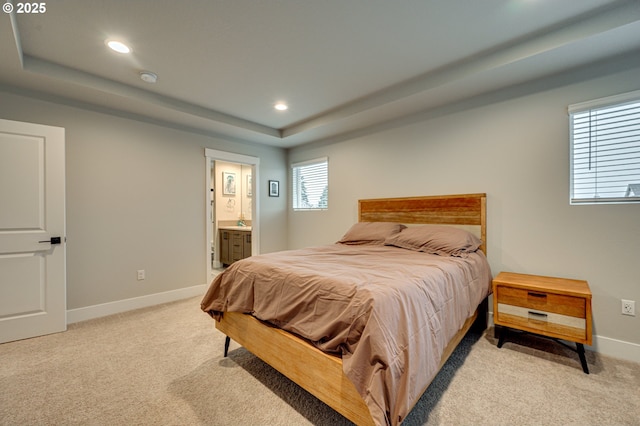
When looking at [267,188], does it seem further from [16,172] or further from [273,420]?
[273,420]

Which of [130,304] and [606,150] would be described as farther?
[130,304]

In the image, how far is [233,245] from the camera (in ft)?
17.7

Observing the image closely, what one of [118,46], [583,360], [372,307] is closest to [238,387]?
[372,307]

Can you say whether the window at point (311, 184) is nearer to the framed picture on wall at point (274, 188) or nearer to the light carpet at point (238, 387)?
the framed picture on wall at point (274, 188)

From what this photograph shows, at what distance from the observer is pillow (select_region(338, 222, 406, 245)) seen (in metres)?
3.22

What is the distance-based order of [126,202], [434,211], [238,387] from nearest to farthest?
[238,387] < [434,211] < [126,202]

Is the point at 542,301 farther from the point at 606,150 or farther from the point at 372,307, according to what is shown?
the point at 372,307

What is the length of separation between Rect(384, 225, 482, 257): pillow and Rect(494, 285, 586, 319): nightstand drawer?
0.43m

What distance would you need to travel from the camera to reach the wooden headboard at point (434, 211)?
2.85 m

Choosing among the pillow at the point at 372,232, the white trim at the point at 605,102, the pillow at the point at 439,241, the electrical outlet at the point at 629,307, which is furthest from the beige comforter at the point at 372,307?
the white trim at the point at 605,102

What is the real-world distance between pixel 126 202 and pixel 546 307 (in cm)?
430

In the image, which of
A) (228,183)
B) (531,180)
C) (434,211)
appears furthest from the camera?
(228,183)

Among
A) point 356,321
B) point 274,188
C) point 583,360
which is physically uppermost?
point 274,188

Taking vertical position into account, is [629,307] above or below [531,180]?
below
